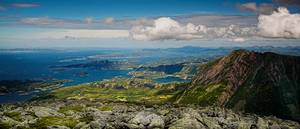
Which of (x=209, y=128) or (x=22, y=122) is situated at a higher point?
(x=22, y=122)

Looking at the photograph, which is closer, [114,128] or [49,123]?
[114,128]

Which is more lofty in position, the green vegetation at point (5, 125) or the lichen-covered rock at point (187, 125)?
the green vegetation at point (5, 125)

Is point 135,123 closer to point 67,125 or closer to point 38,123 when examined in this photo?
point 67,125

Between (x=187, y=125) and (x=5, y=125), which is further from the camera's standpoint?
(x=187, y=125)

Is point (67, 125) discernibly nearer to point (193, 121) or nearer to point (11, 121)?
point (11, 121)

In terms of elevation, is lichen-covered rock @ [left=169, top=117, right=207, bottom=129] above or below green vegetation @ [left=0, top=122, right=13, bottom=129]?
below

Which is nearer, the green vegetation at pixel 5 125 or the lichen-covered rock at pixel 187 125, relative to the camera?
the green vegetation at pixel 5 125

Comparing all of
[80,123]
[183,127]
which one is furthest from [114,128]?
[183,127]

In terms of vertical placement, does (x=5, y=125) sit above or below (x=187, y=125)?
above

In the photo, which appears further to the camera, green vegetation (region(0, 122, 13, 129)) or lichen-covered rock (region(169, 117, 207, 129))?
lichen-covered rock (region(169, 117, 207, 129))
